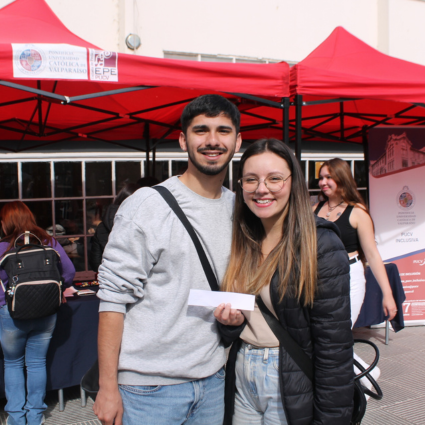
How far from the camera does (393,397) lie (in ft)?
11.1

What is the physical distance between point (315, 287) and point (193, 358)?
510mm

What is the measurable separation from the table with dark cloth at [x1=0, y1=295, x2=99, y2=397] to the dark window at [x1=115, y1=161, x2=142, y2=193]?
135 inches

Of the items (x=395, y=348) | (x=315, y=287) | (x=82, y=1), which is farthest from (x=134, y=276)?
(x=82, y=1)

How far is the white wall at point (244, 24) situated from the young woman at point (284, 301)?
18.2 feet

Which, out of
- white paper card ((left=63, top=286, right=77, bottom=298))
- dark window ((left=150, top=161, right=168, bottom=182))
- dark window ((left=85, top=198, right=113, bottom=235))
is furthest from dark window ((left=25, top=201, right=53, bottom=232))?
white paper card ((left=63, top=286, right=77, bottom=298))

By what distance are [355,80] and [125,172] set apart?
4.27 meters

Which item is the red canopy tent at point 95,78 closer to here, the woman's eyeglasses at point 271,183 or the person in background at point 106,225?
the person in background at point 106,225

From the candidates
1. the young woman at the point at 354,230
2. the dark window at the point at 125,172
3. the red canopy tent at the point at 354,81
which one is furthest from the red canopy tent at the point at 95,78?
the dark window at the point at 125,172

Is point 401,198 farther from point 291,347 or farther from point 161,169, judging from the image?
point 291,347

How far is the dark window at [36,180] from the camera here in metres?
5.98

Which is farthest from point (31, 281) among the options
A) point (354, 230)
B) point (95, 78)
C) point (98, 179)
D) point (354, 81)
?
point (98, 179)

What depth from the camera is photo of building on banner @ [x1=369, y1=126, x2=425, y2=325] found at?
4.87 meters

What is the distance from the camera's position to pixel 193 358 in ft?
4.72

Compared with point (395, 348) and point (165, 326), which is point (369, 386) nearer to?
point (395, 348)
